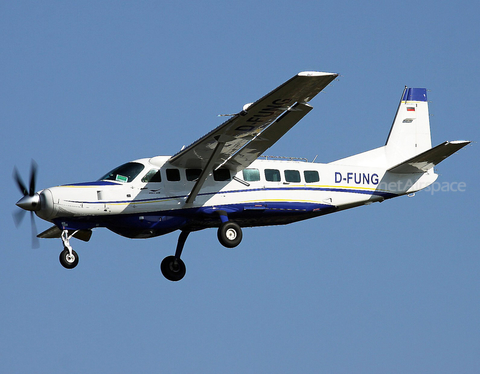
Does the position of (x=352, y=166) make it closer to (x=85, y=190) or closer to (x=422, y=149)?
(x=422, y=149)

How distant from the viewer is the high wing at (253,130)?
768 inches

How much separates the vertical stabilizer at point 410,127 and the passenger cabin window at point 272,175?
186 inches

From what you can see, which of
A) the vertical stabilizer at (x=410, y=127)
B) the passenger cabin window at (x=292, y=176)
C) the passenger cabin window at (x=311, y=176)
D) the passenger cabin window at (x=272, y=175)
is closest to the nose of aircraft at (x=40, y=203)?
the passenger cabin window at (x=272, y=175)

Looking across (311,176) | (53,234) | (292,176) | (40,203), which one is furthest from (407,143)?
(40,203)

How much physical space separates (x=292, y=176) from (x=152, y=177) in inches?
173

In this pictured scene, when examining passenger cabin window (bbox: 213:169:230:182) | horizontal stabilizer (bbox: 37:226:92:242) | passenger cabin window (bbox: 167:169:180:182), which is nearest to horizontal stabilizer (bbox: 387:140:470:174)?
passenger cabin window (bbox: 213:169:230:182)

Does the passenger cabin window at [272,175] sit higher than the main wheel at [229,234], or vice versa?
the passenger cabin window at [272,175]

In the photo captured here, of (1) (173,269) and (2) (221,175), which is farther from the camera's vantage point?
(1) (173,269)

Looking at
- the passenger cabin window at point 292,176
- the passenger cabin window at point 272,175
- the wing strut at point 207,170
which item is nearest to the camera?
the wing strut at point 207,170

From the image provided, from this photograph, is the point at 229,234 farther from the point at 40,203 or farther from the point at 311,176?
the point at 40,203

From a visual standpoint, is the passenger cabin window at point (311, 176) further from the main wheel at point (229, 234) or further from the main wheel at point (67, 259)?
the main wheel at point (67, 259)

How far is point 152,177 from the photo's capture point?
22.7m

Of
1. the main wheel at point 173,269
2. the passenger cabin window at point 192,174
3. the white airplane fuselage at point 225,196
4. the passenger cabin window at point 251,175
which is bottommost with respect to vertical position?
the main wheel at point 173,269

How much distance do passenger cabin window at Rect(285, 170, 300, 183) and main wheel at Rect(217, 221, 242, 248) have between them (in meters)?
2.43
